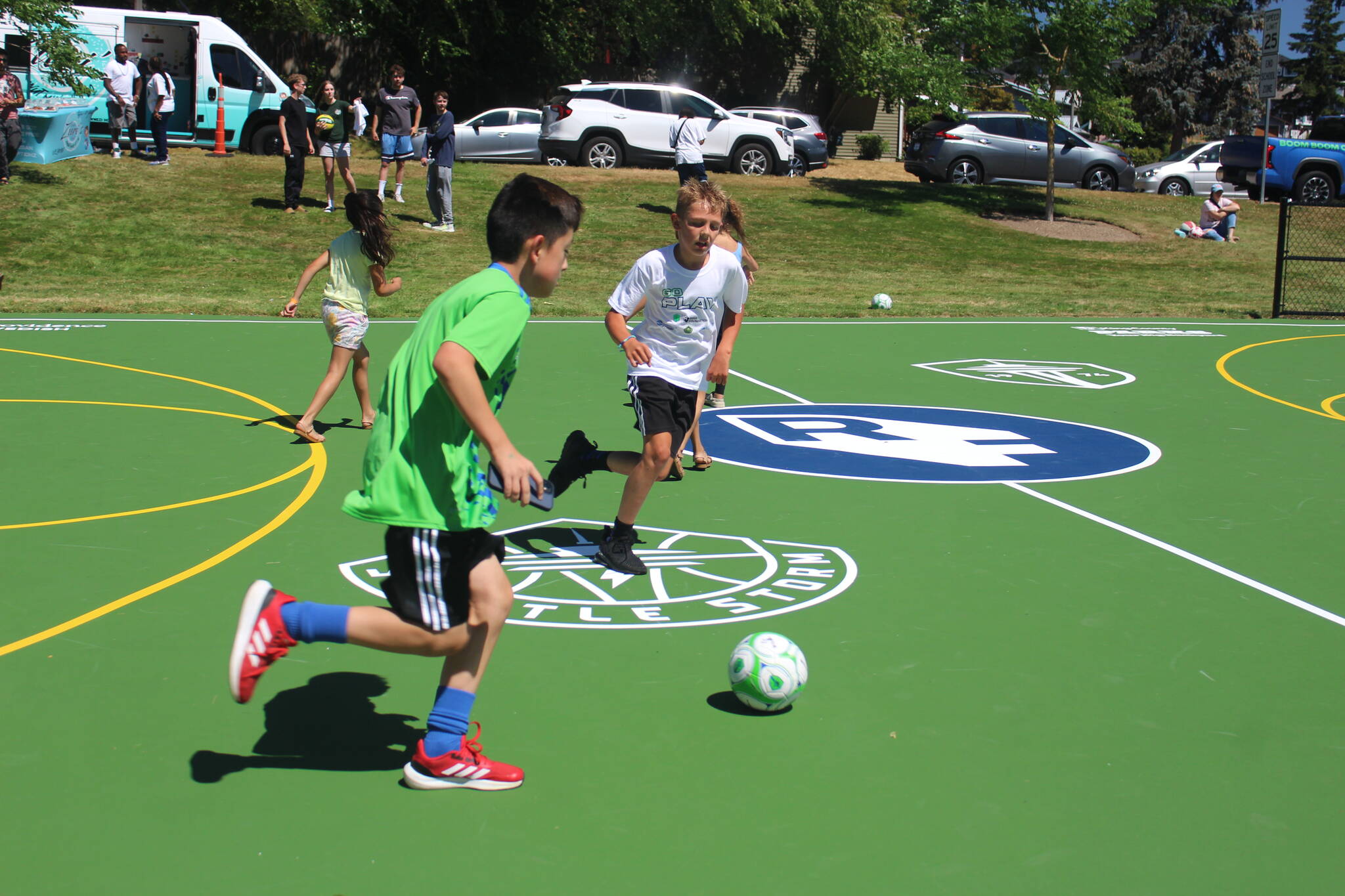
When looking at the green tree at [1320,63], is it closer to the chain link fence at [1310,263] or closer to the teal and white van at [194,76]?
the chain link fence at [1310,263]

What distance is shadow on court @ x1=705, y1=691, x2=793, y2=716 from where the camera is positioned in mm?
4402

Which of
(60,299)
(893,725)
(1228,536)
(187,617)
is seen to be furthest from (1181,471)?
(60,299)

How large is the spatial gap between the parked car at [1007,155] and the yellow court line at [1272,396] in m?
14.8

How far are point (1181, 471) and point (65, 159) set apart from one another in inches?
830

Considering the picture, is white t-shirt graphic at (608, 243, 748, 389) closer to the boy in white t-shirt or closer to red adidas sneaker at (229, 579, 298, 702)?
the boy in white t-shirt

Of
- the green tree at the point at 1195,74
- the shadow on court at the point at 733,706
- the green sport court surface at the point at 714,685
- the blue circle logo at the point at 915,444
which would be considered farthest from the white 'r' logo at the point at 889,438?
the green tree at the point at 1195,74

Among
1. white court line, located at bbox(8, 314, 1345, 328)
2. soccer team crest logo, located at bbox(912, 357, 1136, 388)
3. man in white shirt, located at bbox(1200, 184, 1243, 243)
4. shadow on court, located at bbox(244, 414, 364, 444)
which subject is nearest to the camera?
shadow on court, located at bbox(244, 414, 364, 444)

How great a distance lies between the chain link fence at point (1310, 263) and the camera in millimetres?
18297

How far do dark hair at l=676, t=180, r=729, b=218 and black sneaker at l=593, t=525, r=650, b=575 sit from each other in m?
1.68

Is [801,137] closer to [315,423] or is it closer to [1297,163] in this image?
[1297,163]

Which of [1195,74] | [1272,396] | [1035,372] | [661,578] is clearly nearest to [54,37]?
[1035,372]

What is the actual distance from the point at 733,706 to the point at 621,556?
64.7 inches

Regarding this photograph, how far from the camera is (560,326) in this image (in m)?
14.9

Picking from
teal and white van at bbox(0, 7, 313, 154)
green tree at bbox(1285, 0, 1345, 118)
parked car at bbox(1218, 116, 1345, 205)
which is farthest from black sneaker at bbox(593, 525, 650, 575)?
green tree at bbox(1285, 0, 1345, 118)
